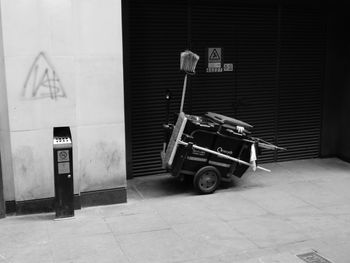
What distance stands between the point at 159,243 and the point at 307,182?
3.86 meters

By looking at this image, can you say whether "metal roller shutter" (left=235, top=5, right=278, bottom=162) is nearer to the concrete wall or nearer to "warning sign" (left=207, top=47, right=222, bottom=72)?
"warning sign" (left=207, top=47, right=222, bottom=72)

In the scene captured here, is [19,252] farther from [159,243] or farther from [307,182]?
[307,182]

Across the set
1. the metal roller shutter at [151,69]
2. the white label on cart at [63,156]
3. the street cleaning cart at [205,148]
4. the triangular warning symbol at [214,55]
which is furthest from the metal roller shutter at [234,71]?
the white label on cart at [63,156]

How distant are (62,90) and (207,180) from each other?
282cm

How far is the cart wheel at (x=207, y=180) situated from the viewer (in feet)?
25.1

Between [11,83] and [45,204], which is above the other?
[11,83]

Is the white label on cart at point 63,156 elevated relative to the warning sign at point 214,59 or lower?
lower

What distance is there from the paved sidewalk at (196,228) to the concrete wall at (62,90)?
25.6 inches

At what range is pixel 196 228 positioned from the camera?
6.25 metres

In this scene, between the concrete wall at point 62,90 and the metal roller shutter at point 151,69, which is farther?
the metal roller shutter at point 151,69

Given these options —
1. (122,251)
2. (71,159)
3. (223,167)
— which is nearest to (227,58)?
(223,167)

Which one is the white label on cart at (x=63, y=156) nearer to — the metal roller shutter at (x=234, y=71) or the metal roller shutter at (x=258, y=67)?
the metal roller shutter at (x=234, y=71)

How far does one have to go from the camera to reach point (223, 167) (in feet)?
26.0

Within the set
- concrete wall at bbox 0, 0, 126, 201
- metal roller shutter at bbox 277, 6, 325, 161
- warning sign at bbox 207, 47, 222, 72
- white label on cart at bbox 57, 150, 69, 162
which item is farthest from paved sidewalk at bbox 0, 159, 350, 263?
warning sign at bbox 207, 47, 222, 72
